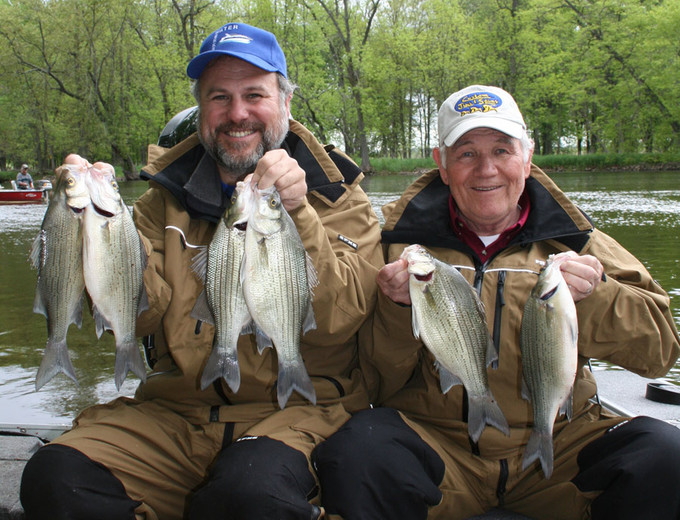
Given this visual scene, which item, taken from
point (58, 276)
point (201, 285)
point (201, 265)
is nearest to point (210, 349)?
point (201, 285)

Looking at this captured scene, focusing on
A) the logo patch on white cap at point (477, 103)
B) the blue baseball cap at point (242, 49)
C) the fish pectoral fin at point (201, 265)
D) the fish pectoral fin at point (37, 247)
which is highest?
the blue baseball cap at point (242, 49)

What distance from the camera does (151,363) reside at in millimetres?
3266

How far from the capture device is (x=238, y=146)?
130 inches

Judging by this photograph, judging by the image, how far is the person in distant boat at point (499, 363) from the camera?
8.27 ft

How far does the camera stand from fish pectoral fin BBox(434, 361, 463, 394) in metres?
2.71

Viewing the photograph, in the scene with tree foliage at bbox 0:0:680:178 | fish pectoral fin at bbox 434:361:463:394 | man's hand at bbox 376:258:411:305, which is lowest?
fish pectoral fin at bbox 434:361:463:394

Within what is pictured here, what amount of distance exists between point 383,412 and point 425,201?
1160mm

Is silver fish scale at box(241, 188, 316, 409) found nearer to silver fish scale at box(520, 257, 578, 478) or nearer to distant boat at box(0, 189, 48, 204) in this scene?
silver fish scale at box(520, 257, 578, 478)

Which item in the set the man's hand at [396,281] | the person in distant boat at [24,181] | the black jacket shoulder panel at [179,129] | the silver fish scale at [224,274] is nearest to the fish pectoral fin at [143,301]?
the silver fish scale at [224,274]

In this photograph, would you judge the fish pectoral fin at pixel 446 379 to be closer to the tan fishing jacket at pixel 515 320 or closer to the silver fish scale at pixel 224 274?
the tan fishing jacket at pixel 515 320

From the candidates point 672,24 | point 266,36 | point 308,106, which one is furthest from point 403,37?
point 266,36

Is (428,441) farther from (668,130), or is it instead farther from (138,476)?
(668,130)

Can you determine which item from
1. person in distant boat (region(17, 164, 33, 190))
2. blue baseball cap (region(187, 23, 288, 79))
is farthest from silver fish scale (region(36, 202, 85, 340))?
person in distant boat (region(17, 164, 33, 190))

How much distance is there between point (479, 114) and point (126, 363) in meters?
2.11
